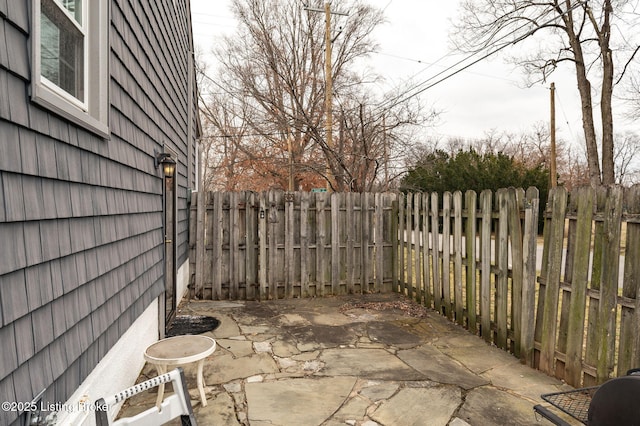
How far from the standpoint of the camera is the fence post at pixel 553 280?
3.09 metres

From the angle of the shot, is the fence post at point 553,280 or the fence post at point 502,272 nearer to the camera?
the fence post at point 553,280

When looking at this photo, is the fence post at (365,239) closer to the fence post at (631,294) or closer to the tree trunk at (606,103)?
the fence post at (631,294)

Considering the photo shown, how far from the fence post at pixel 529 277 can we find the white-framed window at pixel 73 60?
3.43m

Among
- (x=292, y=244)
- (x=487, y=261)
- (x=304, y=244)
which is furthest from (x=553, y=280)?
(x=292, y=244)

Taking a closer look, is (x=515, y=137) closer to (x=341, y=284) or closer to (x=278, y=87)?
(x=278, y=87)

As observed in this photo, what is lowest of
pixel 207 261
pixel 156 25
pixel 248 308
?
pixel 248 308

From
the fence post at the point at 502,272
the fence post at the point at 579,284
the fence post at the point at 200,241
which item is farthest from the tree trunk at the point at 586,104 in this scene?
the fence post at the point at 200,241

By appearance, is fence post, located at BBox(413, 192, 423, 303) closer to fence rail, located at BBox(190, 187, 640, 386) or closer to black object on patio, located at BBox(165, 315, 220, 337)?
fence rail, located at BBox(190, 187, 640, 386)

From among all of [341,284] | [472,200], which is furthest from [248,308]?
[472,200]

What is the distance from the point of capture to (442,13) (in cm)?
1078

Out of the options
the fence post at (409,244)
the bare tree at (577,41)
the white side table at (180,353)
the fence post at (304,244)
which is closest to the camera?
the white side table at (180,353)

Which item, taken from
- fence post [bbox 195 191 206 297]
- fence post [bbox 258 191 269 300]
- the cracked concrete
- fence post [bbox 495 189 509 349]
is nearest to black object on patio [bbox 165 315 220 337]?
the cracked concrete

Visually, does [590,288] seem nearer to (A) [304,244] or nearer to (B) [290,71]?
(A) [304,244]

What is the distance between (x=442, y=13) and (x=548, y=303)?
10128mm
